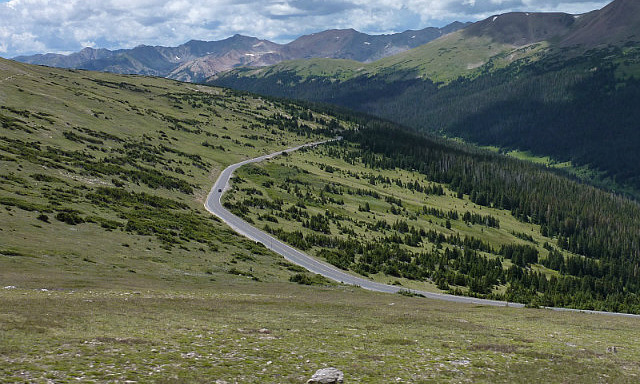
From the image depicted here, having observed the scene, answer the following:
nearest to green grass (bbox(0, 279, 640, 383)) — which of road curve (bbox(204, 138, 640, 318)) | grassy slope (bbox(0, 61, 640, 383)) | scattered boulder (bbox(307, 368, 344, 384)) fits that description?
grassy slope (bbox(0, 61, 640, 383))

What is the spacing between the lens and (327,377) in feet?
59.7

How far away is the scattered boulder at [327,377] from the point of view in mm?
17984

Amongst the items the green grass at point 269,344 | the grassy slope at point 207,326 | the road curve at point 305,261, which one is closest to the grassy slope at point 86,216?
the grassy slope at point 207,326

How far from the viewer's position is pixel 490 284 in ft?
372

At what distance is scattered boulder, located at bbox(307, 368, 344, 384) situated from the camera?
708 inches

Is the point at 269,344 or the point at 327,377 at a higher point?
the point at 327,377

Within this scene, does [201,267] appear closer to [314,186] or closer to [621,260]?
[314,186]

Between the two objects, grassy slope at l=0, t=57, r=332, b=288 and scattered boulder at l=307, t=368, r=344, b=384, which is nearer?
scattered boulder at l=307, t=368, r=344, b=384

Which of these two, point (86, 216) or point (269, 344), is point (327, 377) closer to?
point (269, 344)

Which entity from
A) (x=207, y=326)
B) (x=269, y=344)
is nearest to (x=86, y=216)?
(x=207, y=326)

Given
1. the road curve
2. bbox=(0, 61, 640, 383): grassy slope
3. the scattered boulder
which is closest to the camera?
the scattered boulder

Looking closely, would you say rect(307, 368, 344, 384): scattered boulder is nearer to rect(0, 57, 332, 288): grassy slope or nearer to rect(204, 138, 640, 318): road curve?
rect(0, 57, 332, 288): grassy slope

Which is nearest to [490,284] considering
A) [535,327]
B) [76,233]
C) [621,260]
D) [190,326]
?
[535,327]

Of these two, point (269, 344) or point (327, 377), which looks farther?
point (269, 344)
